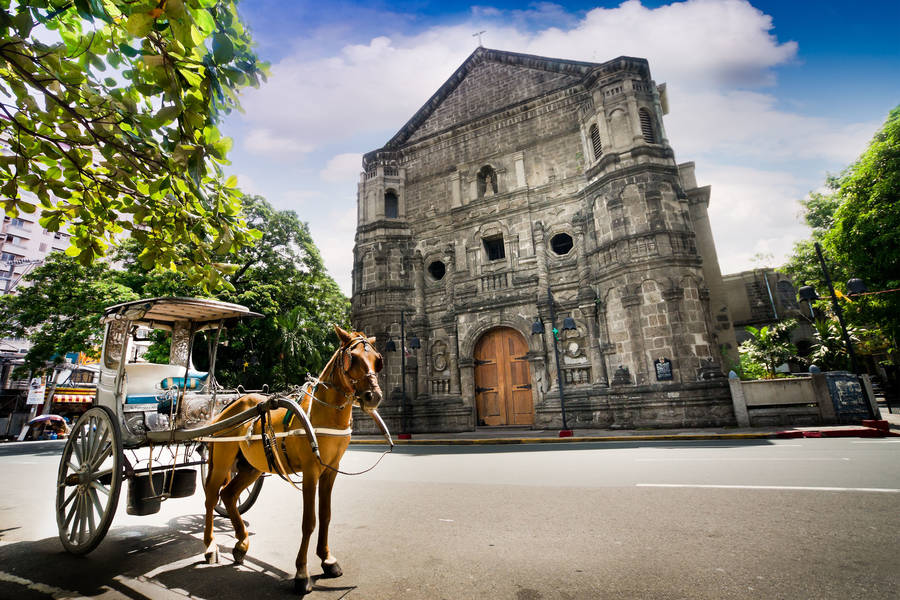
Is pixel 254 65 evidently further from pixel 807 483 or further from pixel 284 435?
pixel 807 483

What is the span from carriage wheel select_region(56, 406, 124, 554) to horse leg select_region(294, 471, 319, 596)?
1831mm

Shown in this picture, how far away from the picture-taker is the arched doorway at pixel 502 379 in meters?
15.9

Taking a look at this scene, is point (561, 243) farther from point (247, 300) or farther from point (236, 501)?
point (236, 501)

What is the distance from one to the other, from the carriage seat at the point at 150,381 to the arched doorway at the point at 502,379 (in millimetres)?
12623

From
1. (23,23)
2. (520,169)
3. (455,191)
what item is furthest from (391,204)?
(23,23)

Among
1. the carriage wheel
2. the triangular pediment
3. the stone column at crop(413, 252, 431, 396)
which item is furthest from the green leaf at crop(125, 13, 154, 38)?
the triangular pediment

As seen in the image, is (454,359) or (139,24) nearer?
(139,24)

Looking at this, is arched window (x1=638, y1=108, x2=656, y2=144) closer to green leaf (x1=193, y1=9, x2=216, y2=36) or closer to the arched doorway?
the arched doorway

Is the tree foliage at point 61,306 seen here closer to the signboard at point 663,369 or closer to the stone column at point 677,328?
the signboard at point 663,369

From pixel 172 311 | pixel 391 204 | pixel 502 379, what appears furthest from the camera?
pixel 391 204

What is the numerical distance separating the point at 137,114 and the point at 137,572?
3.57 metres

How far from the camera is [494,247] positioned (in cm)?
1831

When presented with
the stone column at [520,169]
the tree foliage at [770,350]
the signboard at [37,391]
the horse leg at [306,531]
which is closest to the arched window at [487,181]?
the stone column at [520,169]

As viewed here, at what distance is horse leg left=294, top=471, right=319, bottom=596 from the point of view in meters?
2.77
